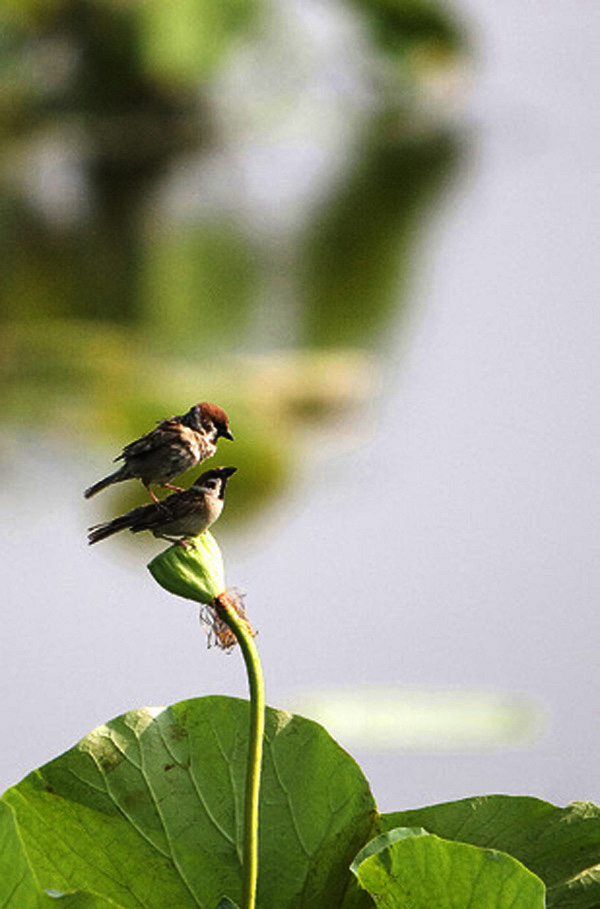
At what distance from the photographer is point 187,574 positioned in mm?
270

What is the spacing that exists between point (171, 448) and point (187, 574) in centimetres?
4

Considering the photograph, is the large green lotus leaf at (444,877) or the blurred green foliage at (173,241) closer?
the large green lotus leaf at (444,877)

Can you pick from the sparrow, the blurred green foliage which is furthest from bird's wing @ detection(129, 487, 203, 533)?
the blurred green foliage

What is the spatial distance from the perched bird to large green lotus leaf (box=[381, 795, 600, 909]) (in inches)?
3.7

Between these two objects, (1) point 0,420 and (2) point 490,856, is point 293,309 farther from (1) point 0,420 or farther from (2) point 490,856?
(2) point 490,856

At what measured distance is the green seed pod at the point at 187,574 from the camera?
0.88 feet

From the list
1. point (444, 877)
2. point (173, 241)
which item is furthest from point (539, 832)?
point (173, 241)

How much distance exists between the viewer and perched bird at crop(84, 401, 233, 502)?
29 cm

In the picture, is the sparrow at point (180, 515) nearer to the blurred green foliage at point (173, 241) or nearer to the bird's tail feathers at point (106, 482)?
the bird's tail feathers at point (106, 482)

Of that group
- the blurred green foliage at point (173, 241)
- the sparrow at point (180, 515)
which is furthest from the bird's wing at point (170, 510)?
the blurred green foliage at point (173, 241)

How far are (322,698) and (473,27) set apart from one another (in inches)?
63.8

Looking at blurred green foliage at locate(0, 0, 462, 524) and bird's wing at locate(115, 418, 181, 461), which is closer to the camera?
bird's wing at locate(115, 418, 181, 461)

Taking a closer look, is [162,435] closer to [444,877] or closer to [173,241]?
[444,877]

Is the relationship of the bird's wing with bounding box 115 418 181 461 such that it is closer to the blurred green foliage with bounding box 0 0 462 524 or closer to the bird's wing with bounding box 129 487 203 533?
the bird's wing with bounding box 129 487 203 533
